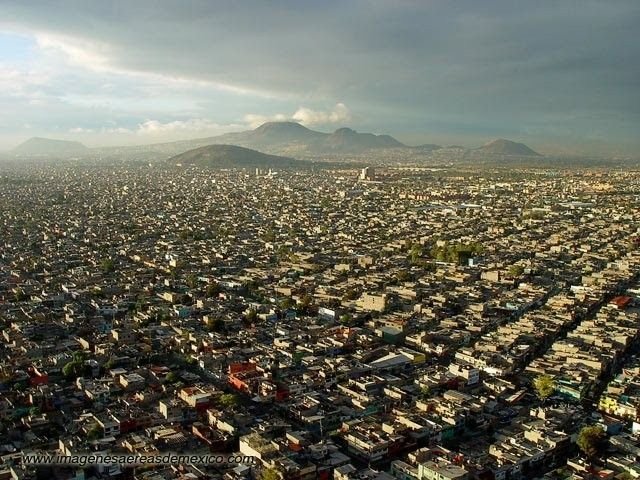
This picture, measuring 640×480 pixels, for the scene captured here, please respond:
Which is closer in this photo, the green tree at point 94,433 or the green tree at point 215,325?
the green tree at point 94,433

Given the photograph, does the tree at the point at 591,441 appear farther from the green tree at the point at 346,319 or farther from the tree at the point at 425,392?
the green tree at the point at 346,319

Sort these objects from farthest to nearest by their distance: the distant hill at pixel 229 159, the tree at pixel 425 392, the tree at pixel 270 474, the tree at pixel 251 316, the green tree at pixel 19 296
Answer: the distant hill at pixel 229 159
the green tree at pixel 19 296
the tree at pixel 251 316
the tree at pixel 425 392
the tree at pixel 270 474

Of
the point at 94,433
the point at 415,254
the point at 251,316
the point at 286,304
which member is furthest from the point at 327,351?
the point at 415,254

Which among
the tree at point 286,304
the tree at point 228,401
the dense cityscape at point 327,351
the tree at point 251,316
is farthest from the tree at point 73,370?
the tree at point 286,304

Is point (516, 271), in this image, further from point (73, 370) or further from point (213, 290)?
point (73, 370)

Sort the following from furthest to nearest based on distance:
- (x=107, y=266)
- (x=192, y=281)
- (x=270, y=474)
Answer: (x=107, y=266), (x=192, y=281), (x=270, y=474)

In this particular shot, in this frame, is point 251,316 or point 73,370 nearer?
point 73,370
